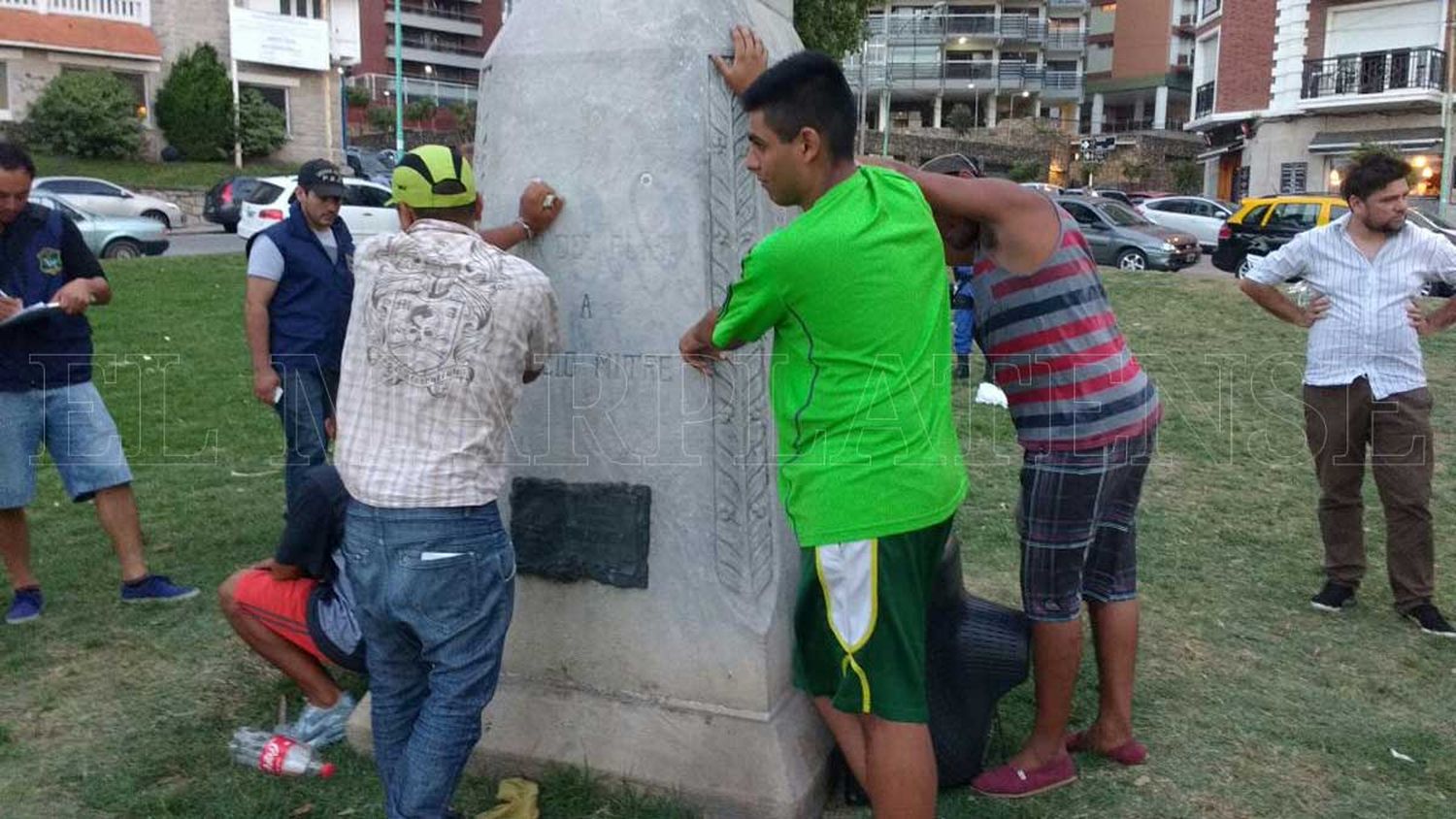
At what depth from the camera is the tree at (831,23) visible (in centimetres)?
1477

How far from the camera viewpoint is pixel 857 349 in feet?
8.57

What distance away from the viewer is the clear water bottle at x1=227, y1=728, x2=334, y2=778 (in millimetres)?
3674

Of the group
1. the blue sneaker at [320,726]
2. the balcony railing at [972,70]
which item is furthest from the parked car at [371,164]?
the balcony railing at [972,70]

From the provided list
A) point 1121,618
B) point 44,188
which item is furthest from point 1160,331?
point 44,188

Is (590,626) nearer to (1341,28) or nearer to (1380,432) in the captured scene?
(1380,432)

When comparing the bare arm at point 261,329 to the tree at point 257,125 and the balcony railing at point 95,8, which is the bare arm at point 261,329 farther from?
the balcony railing at point 95,8

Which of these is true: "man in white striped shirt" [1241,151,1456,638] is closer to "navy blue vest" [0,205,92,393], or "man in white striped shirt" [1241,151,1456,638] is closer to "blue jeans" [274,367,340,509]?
"blue jeans" [274,367,340,509]

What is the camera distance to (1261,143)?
122ft

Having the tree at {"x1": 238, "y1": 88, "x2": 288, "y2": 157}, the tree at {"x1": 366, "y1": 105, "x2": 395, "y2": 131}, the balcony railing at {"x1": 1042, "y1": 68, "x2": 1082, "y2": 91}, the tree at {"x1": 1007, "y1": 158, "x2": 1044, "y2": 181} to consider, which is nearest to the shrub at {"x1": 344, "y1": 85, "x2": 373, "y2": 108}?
the tree at {"x1": 366, "y1": 105, "x2": 395, "y2": 131}

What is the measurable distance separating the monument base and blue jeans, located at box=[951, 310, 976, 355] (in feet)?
20.9

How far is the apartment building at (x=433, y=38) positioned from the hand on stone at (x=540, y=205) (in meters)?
65.1

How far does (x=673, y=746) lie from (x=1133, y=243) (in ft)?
64.2

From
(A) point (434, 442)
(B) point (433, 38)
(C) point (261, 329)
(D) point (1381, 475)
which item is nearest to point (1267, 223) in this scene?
(D) point (1381, 475)

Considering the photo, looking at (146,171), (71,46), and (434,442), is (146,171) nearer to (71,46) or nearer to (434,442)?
(71,46)
